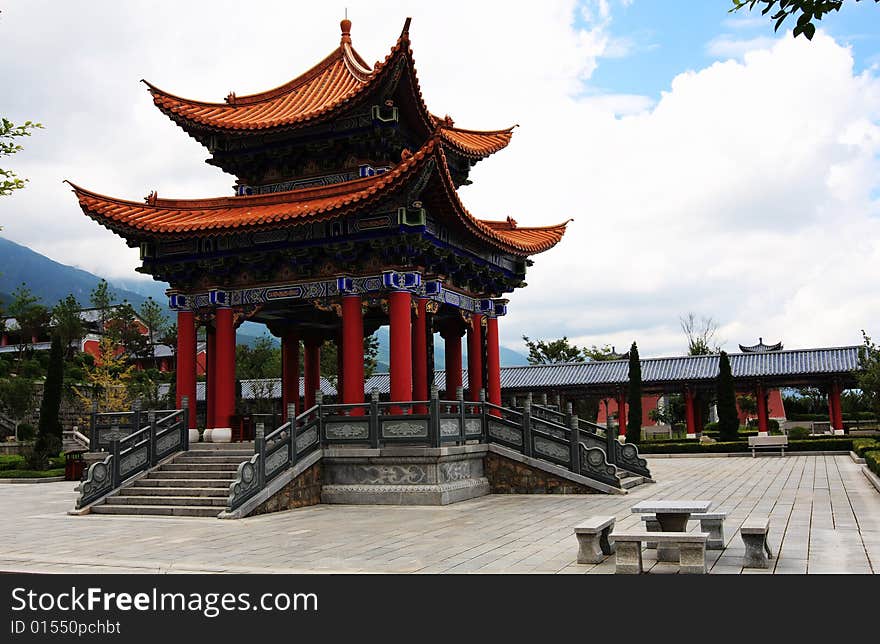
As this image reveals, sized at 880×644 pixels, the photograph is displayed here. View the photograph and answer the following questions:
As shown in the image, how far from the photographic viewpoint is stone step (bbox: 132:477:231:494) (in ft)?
46.6

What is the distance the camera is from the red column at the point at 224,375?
653 inches

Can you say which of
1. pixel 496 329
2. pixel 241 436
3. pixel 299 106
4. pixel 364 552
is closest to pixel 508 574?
pixel 364 552

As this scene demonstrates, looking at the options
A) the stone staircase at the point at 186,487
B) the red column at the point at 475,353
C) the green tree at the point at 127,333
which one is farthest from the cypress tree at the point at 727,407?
the green tree at the point at 127,333

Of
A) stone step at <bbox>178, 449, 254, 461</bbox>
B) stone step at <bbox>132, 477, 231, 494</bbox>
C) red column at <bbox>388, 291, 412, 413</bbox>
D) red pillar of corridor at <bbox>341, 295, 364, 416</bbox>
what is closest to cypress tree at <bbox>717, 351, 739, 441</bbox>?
red column at <bbox>388, 291, 412, 413</bbox>

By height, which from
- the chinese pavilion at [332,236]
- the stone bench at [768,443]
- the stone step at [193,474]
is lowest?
the stone bench at [768,443]

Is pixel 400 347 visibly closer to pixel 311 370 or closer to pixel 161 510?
pixel 161 510

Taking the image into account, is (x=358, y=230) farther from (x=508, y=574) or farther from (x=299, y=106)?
A: (x=508, y=574)

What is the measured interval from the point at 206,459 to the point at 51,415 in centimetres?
1585

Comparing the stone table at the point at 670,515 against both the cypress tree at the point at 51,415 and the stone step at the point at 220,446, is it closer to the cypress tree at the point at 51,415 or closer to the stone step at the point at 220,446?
the stone step at the point at 220,446

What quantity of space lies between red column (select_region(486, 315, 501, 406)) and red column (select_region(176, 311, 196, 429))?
6928 mm

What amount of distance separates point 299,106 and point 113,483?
31.7 feet

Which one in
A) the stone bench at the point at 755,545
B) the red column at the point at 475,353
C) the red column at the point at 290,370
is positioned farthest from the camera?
the red column at the point at 290,370

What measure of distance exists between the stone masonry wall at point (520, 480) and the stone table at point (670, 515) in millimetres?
6890

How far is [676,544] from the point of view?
7516 millimetres
